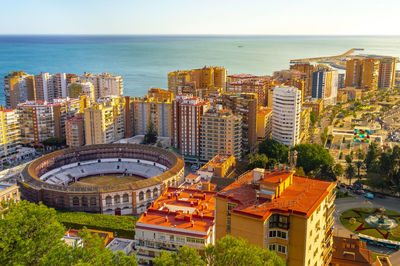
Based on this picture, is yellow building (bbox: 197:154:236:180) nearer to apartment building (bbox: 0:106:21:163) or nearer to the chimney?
the chimney

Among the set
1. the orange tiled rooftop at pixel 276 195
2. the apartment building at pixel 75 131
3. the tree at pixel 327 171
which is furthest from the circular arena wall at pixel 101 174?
the orange tiled rooftop at pixel 276 195

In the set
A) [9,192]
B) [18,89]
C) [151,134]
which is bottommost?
[9,192]

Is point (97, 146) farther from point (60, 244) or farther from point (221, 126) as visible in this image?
point (60, 244)

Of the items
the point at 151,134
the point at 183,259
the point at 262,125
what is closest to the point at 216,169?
the point at 262,125

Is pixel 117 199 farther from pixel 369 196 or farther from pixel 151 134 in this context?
pixel 369 196

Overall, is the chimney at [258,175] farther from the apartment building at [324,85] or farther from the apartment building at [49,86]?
the apartment building at [324,85]
